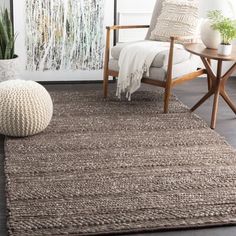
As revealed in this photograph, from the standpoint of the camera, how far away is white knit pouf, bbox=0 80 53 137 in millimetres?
3457

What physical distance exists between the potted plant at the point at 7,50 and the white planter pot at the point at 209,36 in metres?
1.67

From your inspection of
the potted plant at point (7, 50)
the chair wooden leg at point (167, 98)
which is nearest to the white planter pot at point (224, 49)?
the chair wooden leg at point (167, 98)

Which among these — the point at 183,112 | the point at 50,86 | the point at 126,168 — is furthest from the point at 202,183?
the point at 50,86

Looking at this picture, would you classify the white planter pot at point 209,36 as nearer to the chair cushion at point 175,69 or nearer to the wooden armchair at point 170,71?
the wooden armchair at point 170,71

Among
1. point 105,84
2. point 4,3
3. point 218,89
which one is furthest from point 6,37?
point 218,89

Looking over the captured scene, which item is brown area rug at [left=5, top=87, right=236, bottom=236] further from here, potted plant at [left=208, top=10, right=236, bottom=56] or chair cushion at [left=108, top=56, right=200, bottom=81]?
potted plant at [left=208, top=10, right=236, bottom=56]

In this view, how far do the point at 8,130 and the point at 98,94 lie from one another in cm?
138

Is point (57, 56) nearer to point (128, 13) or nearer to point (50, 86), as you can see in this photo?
point (50, 86)

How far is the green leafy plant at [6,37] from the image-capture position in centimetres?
452

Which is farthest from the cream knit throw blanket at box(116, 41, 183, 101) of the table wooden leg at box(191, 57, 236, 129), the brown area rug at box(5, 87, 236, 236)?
the table wooden leg at box(191, 57, 236, 129)

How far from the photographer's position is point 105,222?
8.29ft

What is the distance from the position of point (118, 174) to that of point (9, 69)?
1.94m

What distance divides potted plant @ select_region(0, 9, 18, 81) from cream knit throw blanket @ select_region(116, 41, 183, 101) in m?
0.96

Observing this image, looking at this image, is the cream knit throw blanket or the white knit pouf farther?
the cream knit throw blanket
